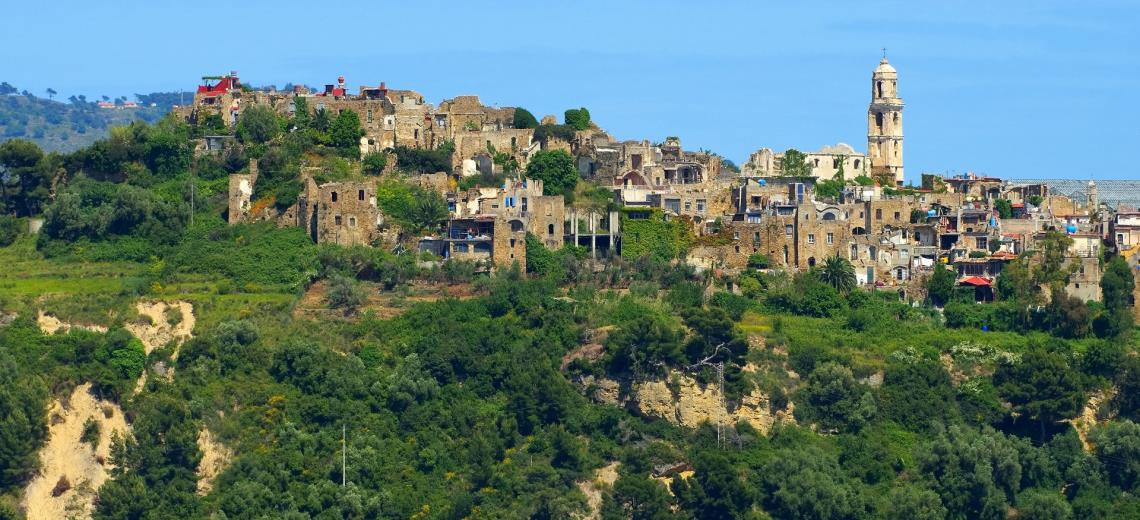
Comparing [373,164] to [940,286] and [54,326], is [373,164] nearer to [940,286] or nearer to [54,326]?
[54,326]

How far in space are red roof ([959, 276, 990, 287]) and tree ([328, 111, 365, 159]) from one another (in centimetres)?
1633

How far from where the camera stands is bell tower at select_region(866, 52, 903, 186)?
71938mm

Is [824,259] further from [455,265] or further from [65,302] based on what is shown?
[65,302]

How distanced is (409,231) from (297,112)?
7289 mm

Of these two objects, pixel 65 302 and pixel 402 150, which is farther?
pixel 402 150

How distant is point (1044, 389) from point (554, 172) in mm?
15111

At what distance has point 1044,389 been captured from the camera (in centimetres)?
5806

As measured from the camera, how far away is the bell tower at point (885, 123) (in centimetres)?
7194

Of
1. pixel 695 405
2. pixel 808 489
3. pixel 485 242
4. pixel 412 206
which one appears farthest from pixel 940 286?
pixel 412 206

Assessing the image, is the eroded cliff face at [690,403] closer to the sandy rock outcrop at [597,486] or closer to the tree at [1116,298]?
the sandy rock outcrop at [597,486]

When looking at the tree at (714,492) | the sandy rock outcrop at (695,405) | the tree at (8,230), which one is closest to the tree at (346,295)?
the sandy rock outcrop at (695,405)

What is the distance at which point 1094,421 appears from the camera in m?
58.8

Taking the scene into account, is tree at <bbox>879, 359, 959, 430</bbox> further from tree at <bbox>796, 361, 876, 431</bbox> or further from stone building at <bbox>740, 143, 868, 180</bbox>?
stone building at <bbox>740, 143, 868, 180</bbox>

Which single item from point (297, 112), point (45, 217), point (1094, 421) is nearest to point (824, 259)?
point (1094, 421)
